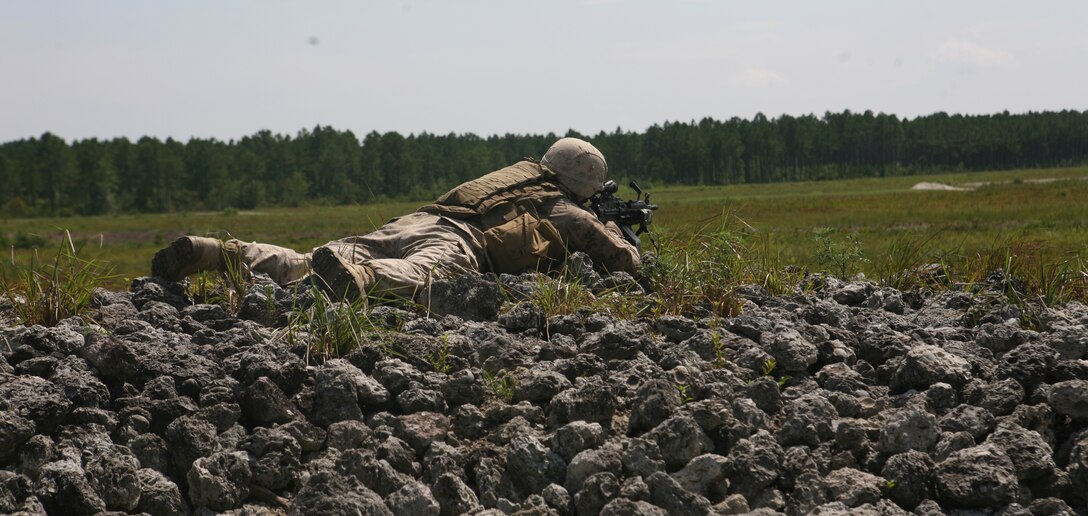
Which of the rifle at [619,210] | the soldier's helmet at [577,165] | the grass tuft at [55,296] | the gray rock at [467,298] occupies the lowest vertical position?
the gray rock at [467,298]

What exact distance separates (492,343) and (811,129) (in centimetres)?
13791

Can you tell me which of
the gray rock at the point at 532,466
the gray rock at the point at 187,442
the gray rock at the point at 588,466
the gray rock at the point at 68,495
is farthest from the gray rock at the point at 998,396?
the gray rock at the point at 68,495

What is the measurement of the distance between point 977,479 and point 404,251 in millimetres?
4109

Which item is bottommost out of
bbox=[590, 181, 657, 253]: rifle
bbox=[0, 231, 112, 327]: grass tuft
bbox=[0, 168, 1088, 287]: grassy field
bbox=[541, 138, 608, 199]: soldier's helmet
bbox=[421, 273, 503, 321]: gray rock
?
bbox=[0, 168, 1088, 287]: grassy field

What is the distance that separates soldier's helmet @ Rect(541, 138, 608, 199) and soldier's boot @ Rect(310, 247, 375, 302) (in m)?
2.43

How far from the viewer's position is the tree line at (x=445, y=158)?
9575 centimetres

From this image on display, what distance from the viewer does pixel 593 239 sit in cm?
702

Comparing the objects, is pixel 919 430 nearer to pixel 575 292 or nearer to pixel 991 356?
pixel 991 356

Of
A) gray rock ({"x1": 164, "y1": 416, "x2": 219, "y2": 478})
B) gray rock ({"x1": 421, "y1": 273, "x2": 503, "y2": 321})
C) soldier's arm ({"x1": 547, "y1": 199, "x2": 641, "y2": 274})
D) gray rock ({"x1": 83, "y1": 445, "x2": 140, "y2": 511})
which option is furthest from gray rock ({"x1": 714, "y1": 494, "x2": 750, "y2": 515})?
soldier's arm ({"x1": 547, "y1": 199, "x2": 641, "y2": 274})

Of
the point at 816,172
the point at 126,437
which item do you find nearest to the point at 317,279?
the point at 126,437

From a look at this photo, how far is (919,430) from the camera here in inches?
153

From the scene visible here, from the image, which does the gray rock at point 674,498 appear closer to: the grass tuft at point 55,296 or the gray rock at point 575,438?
the gray rock at point 575,438

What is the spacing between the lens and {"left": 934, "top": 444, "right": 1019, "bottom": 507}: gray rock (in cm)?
354

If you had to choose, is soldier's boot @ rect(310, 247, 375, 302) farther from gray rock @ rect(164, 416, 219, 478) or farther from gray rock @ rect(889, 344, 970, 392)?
gray rock @ rect(889, 344, 970, 392)
